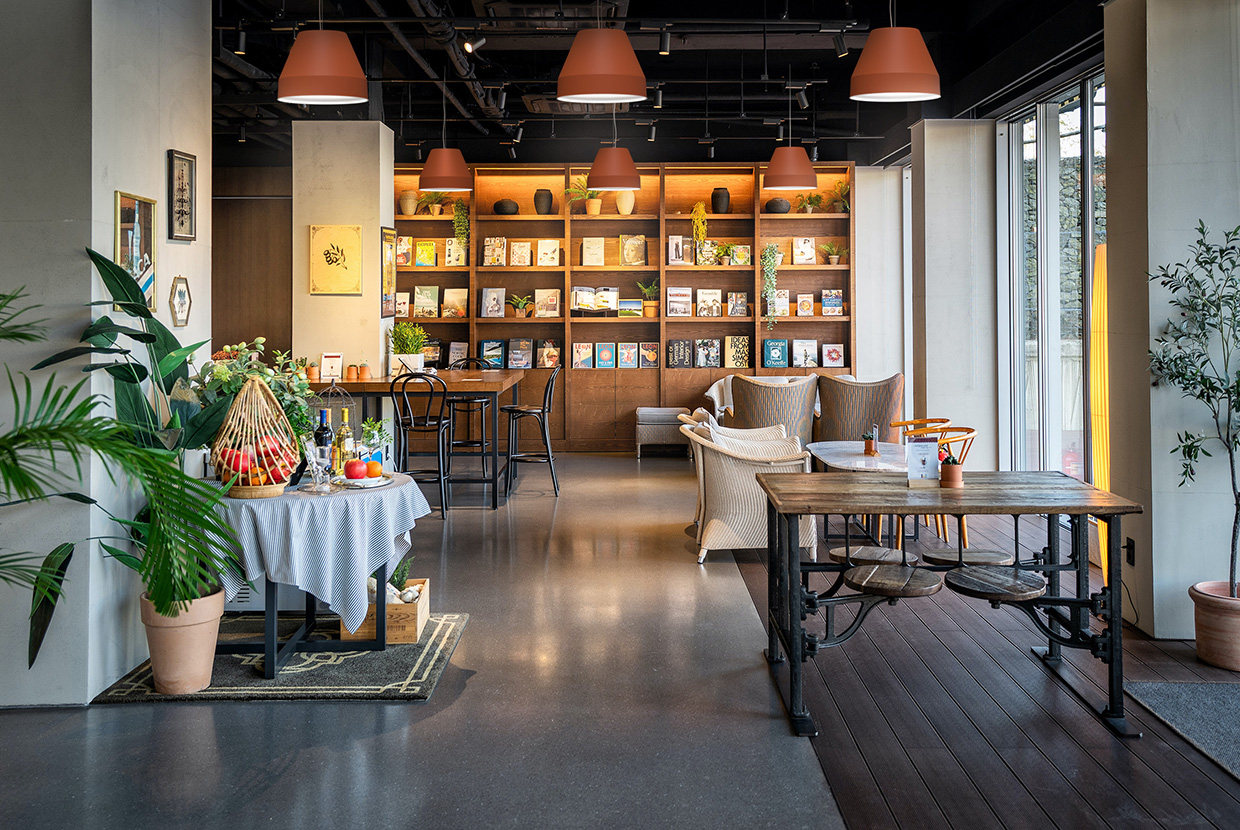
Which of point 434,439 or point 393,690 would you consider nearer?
point 393,690

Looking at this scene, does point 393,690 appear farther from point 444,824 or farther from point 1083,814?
point 1083,814

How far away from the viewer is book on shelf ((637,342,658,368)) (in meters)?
12.0

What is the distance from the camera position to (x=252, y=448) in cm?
432

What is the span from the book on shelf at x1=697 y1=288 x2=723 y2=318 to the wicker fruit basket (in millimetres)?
8025

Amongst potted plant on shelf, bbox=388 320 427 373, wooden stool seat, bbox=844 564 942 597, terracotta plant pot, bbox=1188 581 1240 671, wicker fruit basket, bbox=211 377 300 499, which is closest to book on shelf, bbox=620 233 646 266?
potted plant on shelf, bbox=388 320 427 373

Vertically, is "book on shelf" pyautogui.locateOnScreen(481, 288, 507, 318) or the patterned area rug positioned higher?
"book on shelf" pyautogui.locateOnScreen(481, 288, 507, 318)

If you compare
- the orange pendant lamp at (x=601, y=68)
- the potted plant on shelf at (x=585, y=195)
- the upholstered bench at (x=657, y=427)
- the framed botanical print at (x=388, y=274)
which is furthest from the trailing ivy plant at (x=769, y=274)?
the orange pendant lamp at (x=601, y=68)

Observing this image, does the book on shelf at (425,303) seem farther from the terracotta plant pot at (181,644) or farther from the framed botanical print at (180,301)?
the terracotta plant pot at (181,644)

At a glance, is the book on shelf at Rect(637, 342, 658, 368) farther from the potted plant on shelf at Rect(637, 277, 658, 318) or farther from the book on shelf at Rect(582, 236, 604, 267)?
the book on shelf at Rect(582, 236, 604, 267)

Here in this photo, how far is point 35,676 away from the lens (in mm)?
4074

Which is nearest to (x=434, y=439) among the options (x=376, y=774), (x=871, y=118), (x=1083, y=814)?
(x=871, y=118)

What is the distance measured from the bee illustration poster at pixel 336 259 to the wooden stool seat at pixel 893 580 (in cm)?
629

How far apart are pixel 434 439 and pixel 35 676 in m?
7.48

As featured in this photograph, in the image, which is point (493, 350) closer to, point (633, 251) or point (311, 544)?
point (633, 251)
